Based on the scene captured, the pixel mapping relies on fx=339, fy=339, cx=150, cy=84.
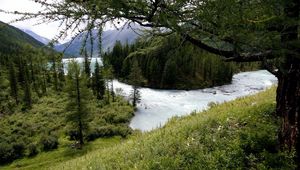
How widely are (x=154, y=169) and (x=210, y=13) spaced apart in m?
4.72

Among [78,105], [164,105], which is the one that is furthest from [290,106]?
[164,105]

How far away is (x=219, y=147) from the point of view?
857cm

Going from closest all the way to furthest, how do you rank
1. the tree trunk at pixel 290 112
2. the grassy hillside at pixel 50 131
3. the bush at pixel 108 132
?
the tree trunk at pixel 290 112 → the grassy hillside at pixel 50 131 → the bush at pixel 108 132

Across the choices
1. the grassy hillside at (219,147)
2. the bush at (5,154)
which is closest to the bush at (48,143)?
the bush at (5,154)

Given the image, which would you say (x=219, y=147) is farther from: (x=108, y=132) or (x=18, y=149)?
(x=108, y=132)

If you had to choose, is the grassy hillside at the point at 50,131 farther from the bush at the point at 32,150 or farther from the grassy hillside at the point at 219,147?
the grassy hillside at the point at 219,147

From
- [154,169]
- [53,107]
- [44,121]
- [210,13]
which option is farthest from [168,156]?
[53,107]

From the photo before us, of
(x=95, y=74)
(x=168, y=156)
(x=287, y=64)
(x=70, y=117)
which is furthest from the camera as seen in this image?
(x=95, y=74)

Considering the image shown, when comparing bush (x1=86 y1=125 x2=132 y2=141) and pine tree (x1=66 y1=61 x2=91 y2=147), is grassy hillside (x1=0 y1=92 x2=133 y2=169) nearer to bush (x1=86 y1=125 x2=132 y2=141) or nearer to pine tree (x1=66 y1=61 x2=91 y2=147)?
bush (x1=86 y1=125 x2=132 y2=141)

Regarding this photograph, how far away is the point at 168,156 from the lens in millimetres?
8891

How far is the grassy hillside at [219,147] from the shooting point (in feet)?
25.3

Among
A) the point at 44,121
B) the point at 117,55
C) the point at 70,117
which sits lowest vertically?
the point at 44,121

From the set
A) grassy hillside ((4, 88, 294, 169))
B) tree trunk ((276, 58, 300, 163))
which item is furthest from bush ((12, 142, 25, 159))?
tree trunk ((276, 58, 300, 163))

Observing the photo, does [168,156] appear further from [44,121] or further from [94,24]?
[44,121]
